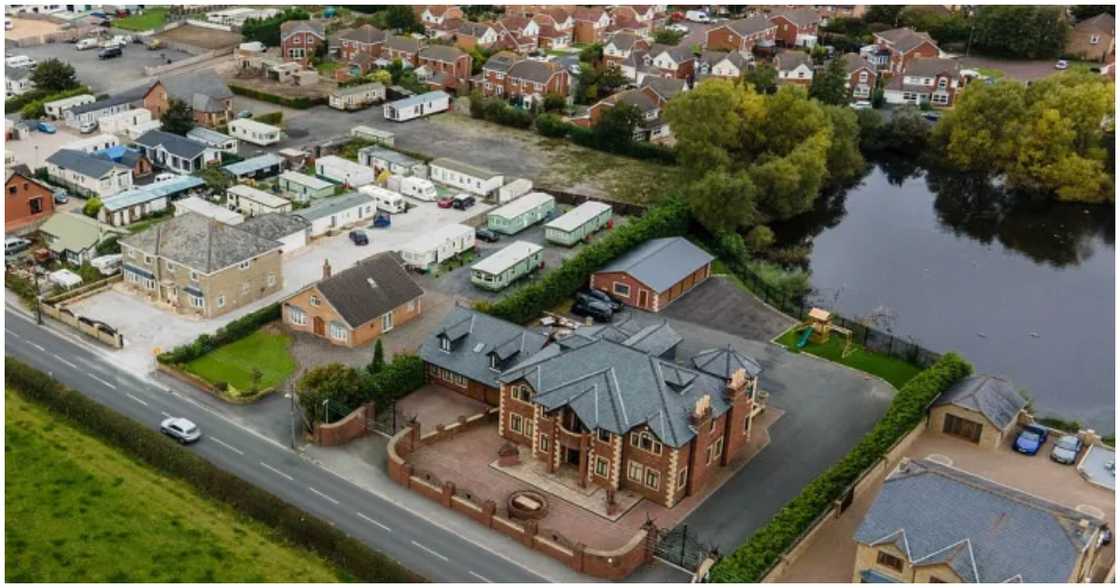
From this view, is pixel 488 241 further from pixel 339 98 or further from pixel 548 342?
pixel 339 98

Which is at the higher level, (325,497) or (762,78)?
(762,78)

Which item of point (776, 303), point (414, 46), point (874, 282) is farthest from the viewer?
point (414, 46)

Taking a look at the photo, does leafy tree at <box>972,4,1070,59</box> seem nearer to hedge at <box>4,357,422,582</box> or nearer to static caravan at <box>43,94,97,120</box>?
static caravan at <box>43,94,97,120</box>

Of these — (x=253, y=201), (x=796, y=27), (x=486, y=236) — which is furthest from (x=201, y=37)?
(x=796, y=27)

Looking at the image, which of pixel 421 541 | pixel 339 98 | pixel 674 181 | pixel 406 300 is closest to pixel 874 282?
pixel 674 181

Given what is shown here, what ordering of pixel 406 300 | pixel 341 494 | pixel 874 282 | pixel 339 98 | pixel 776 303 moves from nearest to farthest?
pixel 341 494 → pixel 406 300 → pixel 776 303 → pixel 874 282 → pixel 339 98

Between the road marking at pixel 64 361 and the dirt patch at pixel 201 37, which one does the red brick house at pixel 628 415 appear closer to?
the road marking at pixel 64 361

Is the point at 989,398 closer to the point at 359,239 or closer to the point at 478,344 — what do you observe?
the point at 478,344

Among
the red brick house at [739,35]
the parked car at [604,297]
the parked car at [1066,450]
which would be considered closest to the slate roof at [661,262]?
the parked car at [604,297]
